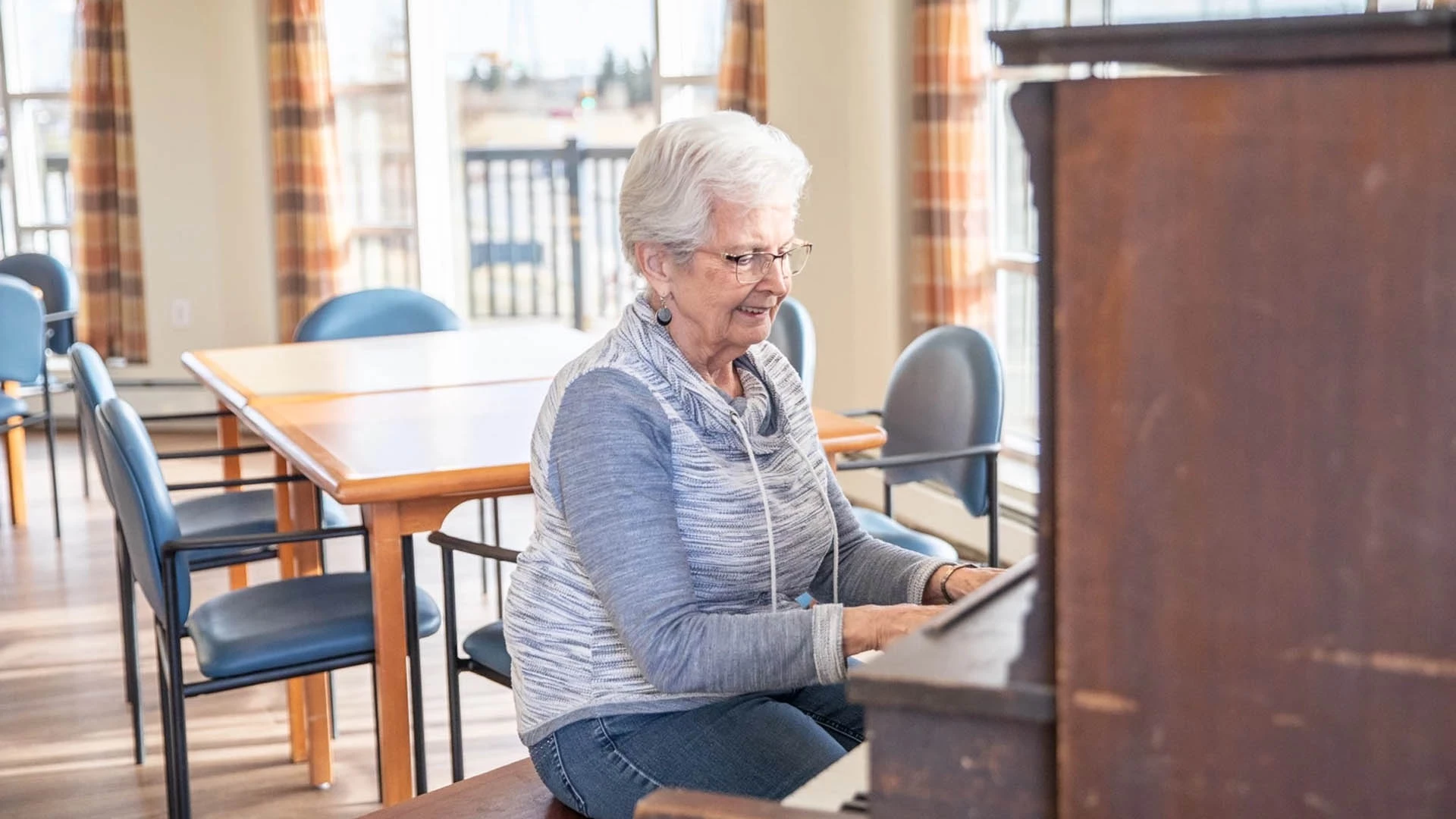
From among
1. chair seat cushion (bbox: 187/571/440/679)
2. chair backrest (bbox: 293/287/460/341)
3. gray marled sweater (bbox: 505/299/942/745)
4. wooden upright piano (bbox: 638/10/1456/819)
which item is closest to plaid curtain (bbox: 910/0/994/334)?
chair backrest (bbox: 293/287/460/341)

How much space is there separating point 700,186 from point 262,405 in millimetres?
1649

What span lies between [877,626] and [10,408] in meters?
4.05

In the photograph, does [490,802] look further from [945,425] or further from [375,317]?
[375,317]

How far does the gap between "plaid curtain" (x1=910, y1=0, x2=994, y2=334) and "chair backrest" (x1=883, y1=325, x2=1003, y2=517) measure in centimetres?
138

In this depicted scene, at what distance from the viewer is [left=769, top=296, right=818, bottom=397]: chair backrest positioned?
3814mm

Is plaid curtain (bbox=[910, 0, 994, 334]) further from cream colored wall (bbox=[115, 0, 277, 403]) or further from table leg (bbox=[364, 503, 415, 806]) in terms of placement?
cream colored wall (bbox=[115, 0, 277, 403])

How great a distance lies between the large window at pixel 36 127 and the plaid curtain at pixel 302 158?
1223 mm

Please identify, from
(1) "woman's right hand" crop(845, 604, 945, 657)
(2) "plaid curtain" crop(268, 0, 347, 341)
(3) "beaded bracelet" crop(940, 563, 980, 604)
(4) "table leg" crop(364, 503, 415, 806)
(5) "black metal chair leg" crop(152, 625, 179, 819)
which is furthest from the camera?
(2) "plaid curtain" crop(268, 0, 347, 341)

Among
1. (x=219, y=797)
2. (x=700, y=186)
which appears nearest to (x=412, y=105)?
(x=219, y=797)

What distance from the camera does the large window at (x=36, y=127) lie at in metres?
6.95

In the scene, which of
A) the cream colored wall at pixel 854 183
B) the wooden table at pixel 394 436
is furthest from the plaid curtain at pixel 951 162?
the wooden table at pixel 394 436

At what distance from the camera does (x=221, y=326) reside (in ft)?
22.0

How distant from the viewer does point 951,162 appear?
15.3ft

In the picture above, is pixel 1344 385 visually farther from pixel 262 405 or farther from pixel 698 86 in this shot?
pixel 698 86
